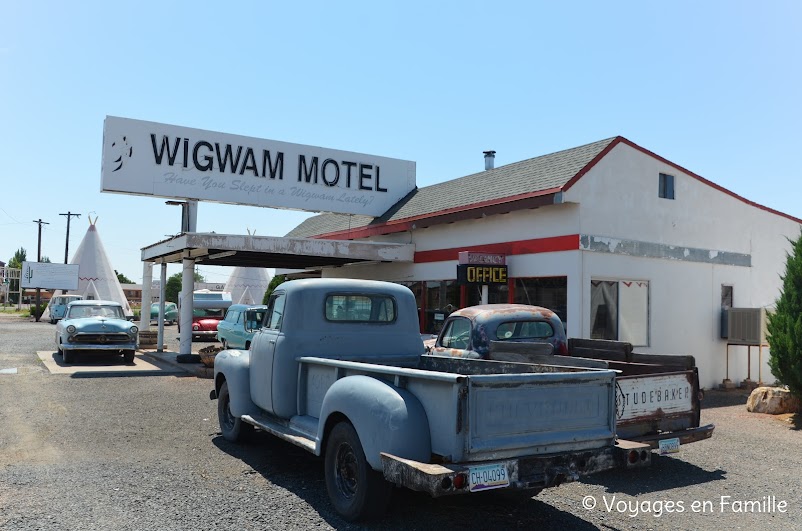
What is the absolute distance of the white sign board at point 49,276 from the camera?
4841 cm

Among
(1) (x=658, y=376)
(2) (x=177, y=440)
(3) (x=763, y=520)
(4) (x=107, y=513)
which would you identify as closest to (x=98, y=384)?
(2) (x=177, y=440)

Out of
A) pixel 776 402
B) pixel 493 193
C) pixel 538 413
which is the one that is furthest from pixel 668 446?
pixel 493 193

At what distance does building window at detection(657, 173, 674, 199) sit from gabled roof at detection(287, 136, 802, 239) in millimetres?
277

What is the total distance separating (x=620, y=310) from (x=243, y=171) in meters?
10.8

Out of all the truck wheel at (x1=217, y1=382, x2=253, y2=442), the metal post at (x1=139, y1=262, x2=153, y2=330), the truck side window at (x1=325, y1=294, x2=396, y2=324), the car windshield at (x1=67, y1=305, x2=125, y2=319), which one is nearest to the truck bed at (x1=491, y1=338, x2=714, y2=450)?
the truck side window at (x1=325, y1=294, x2=396, y2=324)

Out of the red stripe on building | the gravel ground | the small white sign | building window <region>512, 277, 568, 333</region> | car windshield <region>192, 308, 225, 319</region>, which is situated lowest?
the gravel ground

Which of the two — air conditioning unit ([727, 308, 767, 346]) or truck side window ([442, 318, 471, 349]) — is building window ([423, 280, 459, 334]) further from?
air conditioning unit ([727, 308, 767, 346])

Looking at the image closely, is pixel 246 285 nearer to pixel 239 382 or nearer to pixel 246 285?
pixel 246 285

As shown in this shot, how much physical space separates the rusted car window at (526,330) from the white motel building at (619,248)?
3152 millimetres

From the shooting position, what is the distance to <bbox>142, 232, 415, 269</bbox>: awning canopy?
15.3m

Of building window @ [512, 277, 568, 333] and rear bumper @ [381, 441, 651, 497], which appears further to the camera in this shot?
building window @ [512, 277, 568, 333]

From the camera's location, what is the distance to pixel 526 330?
9289mm

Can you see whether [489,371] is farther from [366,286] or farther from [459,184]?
[459,184]

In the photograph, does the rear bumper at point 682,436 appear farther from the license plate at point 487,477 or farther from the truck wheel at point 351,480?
the truck wheel at point 351,480
